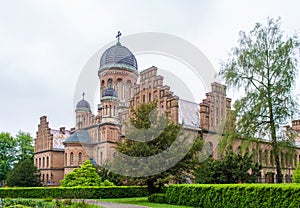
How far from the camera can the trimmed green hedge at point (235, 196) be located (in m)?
15.6

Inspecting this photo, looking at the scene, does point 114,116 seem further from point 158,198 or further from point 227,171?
point 158,198

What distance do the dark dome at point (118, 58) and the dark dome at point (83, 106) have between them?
7.57 m

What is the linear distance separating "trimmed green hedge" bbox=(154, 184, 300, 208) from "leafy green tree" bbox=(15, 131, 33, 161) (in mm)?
47356

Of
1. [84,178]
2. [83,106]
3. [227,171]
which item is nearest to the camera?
[227,171]

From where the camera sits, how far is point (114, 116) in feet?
159

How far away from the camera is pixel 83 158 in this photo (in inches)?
1960

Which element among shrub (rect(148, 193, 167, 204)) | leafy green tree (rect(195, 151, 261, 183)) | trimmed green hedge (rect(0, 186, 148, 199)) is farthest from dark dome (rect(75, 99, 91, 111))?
shrub (rect(148, 193, 167, 204))

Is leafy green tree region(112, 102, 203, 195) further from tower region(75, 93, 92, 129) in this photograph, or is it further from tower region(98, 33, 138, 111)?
tower region(98, 33, 138, 111)

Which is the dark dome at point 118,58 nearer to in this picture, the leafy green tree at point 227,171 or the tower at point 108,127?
the tower at point 108,127

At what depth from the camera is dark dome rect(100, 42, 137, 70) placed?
197ft

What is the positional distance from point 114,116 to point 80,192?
65.1ft

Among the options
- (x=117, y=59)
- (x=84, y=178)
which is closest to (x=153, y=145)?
(x=84, y=178)

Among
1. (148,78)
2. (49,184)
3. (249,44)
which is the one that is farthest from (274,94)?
(49,184)

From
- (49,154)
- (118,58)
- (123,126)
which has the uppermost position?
(118,58)
